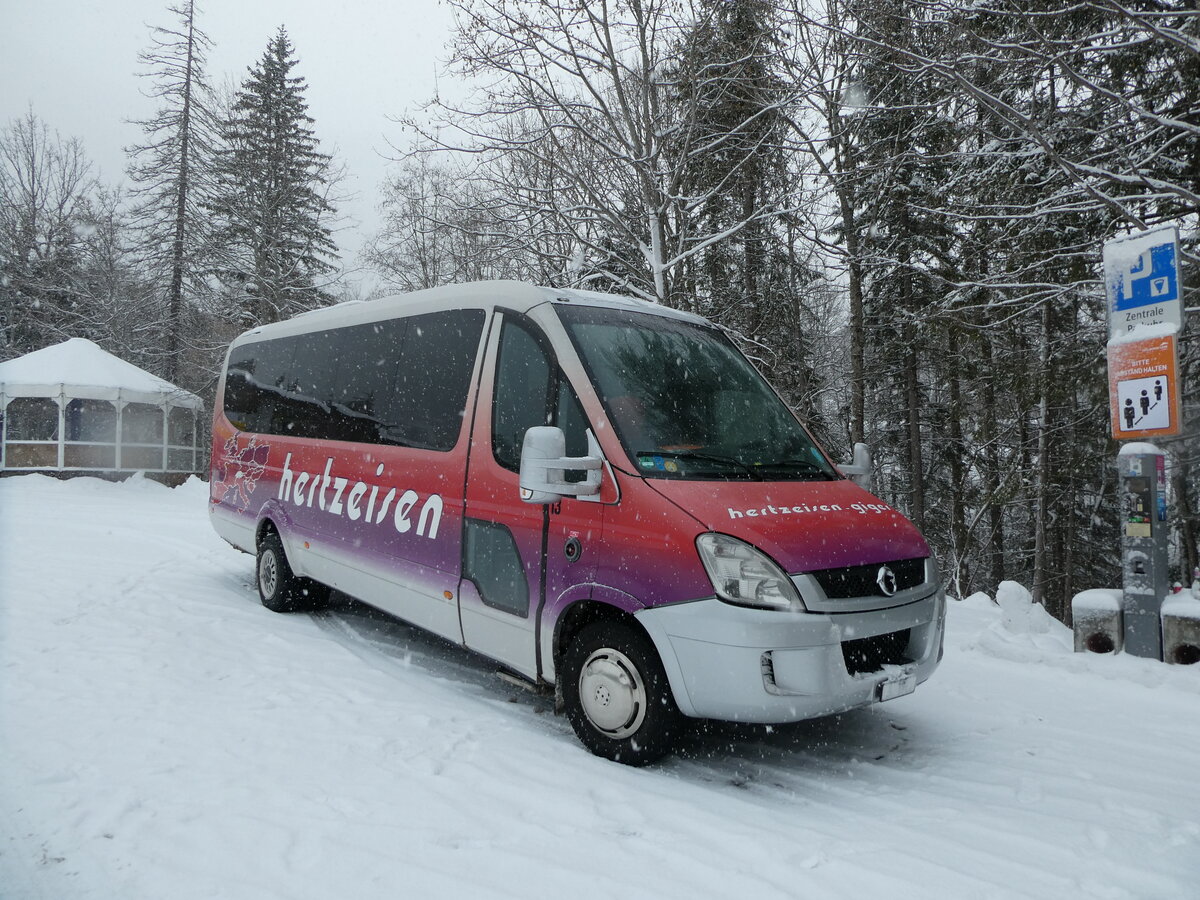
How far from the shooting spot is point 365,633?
21.1 feet

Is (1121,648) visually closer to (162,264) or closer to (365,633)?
(365,633)

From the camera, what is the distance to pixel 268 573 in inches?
285

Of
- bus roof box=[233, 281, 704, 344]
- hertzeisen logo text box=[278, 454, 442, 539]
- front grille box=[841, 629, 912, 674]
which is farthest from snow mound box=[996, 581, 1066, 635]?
hertzeisen logo text box=[278, 454, 442, 539]

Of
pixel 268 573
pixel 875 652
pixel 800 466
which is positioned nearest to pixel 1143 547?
pixel 800 466

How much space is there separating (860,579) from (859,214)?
1863cm

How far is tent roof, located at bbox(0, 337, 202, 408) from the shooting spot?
20844 mm

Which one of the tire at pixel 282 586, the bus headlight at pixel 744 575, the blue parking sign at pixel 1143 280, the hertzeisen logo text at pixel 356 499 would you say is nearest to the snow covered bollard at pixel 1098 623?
the blue parking sign at pixel 1143 280

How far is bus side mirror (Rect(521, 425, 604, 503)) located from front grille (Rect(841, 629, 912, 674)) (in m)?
1.48

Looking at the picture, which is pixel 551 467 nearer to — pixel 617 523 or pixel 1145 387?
pixel 617 523

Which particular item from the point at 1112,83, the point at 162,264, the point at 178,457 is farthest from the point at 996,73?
the point at 162,264

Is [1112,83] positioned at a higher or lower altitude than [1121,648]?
higher

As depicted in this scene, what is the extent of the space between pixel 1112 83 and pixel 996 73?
143 centimetres

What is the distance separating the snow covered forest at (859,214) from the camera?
9.06 meters

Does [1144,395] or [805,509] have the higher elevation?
[1144,395]
